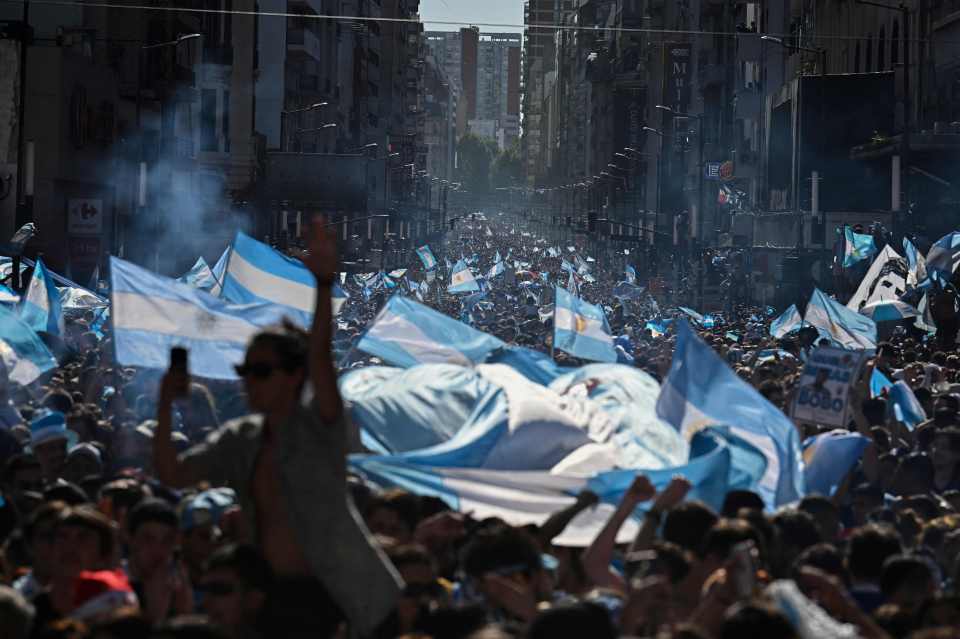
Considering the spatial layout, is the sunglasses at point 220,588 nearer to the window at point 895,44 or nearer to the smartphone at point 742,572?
the smartphone at point 742,572

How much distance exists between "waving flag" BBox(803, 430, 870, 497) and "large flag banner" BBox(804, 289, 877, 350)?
947 cm

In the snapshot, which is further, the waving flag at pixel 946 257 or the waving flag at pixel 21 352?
the waving flag at pixel 946 257

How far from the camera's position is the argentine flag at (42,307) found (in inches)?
726

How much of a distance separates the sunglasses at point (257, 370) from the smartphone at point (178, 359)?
68 cm

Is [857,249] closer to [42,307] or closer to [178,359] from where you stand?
[42,307]

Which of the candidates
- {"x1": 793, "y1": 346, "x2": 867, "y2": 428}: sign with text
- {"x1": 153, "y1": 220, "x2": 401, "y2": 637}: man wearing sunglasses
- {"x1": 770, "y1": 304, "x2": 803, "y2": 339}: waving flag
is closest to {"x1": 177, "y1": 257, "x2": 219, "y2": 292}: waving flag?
{"x1": 770, "y1": 304, "x2": 803, "y2": 339}: waving flag

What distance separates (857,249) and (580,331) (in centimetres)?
1207

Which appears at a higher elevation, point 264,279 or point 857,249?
point 857,249

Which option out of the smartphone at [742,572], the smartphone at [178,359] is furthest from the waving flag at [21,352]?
the smartphone at [742,572]

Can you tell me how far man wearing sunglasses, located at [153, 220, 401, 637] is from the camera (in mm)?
5438

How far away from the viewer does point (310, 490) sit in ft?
17.8

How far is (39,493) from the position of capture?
838 centimetres

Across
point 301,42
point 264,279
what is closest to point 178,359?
point 264,279

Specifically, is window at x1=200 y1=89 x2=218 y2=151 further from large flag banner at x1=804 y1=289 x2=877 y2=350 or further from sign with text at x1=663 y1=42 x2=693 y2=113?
sign with text at x1=663 y1=42 x2=693 y2=113
